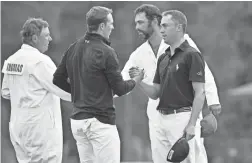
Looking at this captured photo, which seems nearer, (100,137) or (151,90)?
(100,137)

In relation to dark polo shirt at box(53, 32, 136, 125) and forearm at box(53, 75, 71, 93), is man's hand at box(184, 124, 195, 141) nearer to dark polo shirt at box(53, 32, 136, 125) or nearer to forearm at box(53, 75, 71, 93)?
dark polo shirt at box(53, 32, 136, 125)

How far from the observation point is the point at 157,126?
5.00 metres

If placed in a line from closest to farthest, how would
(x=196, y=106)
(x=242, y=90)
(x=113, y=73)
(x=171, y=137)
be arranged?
(x=113, y=73), (x=196, y=106), (x=171, y=137), (x=242, y=90)

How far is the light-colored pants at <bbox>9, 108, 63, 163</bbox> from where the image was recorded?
16.9ft

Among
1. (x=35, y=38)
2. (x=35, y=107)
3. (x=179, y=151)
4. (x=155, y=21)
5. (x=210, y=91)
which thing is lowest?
(x=179, y=151)

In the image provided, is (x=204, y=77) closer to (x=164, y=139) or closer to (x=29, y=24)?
(x=164, y=139)

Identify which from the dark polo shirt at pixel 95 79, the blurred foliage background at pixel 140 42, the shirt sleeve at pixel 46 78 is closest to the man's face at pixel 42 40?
the shirt sleeve at pixel 46 78

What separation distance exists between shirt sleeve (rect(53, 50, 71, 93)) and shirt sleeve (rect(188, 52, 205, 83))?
1012mm

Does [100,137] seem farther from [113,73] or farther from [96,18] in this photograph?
[96,18]

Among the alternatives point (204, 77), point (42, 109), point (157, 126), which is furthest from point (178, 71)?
point (42, 109)

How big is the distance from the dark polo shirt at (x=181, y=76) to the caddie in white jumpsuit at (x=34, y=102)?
89 centimetres

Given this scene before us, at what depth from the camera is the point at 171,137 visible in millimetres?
4867

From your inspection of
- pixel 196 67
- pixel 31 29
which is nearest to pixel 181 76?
pixel 196 67

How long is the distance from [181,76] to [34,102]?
1295mm
